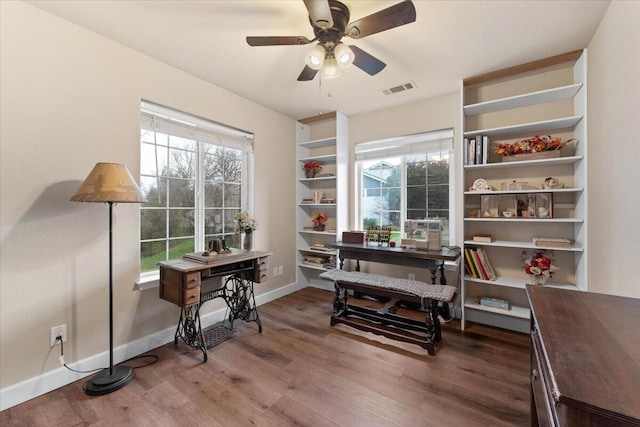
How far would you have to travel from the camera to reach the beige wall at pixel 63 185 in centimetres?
168

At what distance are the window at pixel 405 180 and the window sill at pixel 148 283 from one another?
2.51m

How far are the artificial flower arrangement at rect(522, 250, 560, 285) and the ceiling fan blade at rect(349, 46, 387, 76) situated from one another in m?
2.18

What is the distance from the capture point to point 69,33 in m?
1.89

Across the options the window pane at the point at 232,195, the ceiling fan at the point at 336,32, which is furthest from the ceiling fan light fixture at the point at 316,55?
the window pane at the point at 232,195

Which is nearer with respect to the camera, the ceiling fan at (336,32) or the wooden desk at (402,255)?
the ceiling fan at (336,32)

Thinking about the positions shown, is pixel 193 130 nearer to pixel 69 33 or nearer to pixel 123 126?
pixel 123 126

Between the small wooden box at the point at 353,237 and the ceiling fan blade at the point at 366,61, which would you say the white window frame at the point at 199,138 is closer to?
the small wooden box at the point at 353,237

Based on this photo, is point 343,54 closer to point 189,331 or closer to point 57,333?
point 189,331

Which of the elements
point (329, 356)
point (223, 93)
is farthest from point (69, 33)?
point (329, 356)

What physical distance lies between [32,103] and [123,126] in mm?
512

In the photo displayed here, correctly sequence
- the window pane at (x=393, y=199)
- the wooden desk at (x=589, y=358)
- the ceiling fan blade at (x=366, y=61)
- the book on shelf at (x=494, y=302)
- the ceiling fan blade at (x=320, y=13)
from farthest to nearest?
1. the window pane at (x=393, y=199)
2. the book on shelf at (x=494, y=302)
3. the ceiling fan blade at (x=366, y=61)
4. the ceiling fan blade at (x=320, y=13)
5. the wooden desk at (x=589, y=358)

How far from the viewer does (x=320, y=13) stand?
4.72 feet

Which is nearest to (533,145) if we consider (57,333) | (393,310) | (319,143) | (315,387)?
(393,310)

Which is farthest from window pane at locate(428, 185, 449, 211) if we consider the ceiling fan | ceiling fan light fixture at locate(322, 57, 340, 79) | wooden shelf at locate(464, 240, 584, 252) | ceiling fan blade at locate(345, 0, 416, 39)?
ceiling fan blade at locate(345, 0, 416, 39)
